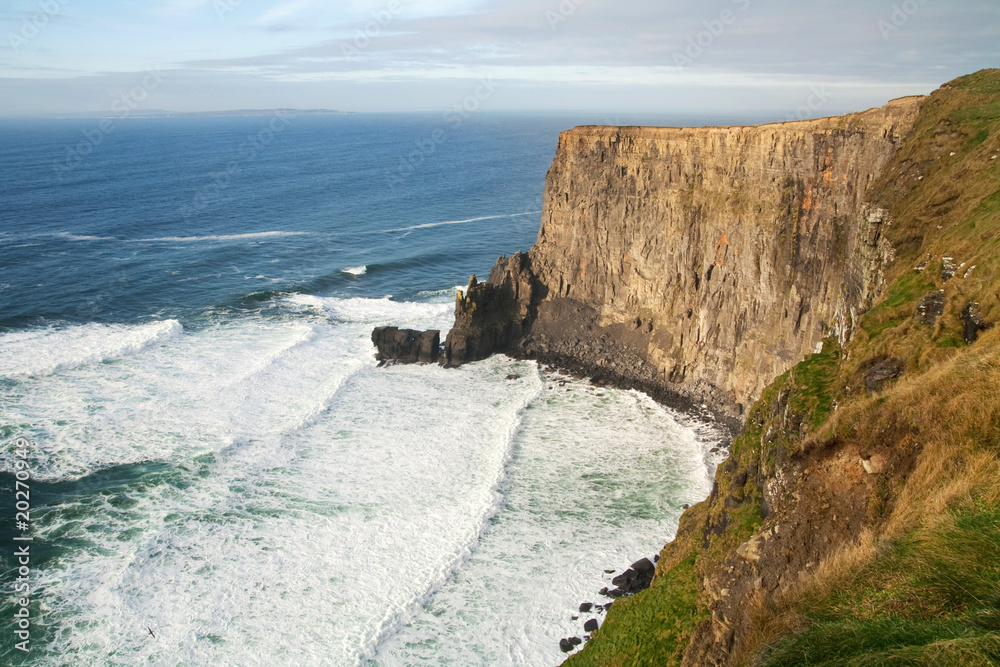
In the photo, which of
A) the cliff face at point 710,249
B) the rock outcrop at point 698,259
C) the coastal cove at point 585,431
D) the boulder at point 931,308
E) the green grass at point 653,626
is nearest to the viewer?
the coastal cove at point 585,431

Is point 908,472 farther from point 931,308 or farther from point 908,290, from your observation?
point 908,290

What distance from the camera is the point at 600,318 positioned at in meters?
45.8

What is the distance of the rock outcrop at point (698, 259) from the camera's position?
31.5 metres

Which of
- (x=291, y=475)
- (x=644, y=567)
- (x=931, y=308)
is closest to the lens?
(x=931, y=308)

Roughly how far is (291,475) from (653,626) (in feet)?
66.0

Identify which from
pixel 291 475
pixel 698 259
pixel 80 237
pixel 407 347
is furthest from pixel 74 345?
pixel 698 259

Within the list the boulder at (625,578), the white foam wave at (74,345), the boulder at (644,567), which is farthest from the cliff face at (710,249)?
the white foam wave at (74,345)

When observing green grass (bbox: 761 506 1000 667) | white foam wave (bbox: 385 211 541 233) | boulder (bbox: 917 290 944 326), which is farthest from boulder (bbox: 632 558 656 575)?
white foam wave (bbox: 385 211 541 233)

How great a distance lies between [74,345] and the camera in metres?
45.8

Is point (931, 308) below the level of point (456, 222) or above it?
above

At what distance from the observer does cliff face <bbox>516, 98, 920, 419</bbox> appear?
31.4 meters

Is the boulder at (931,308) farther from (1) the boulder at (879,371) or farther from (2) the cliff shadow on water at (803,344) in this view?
(1) the boulder at (879,371)

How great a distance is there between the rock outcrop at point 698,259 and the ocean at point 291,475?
140 inches

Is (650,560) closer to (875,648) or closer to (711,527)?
(711,527)
